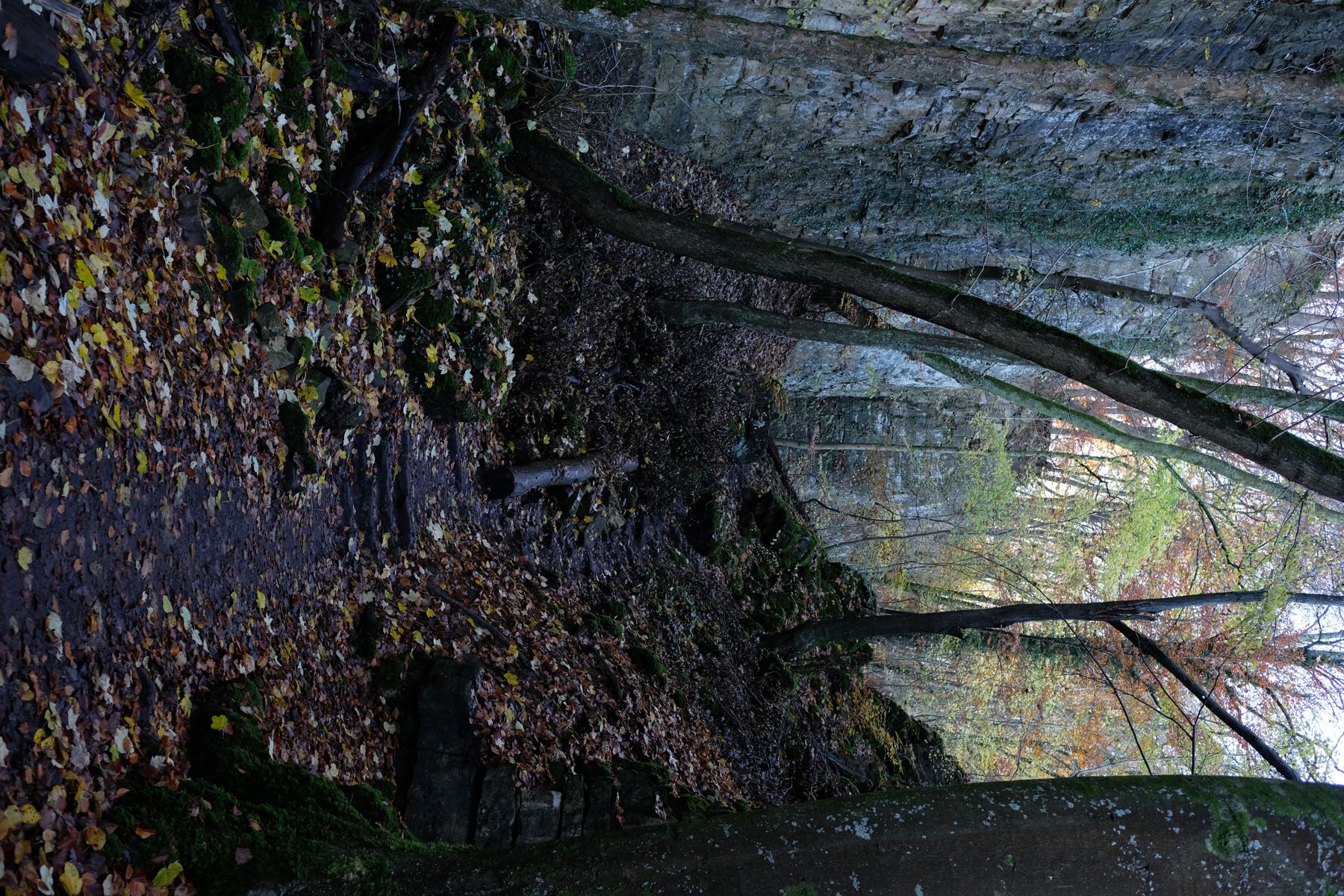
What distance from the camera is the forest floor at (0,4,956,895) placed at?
3.36 meters

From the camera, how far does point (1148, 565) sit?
18266mm

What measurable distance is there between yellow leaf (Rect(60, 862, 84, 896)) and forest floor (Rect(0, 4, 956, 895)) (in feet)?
0.06

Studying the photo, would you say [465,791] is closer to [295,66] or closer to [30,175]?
[30,175]

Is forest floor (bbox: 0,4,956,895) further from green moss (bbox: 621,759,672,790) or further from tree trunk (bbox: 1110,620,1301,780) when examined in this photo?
tree trunk (bbox: 1110,620,1301,780)

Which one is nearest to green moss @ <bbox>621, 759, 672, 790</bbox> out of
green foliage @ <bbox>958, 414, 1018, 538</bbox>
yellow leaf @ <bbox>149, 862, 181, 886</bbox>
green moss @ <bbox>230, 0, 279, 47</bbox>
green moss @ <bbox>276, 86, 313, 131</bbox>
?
yellow leaf @ <bbox>149, 862, 181, 886</bbox>

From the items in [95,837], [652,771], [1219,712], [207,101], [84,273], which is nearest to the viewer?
[95,837]

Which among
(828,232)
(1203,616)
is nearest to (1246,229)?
(828,232)

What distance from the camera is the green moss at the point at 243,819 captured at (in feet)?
10.4

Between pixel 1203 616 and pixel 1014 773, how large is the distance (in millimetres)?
10770

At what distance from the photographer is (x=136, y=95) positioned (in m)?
4.12

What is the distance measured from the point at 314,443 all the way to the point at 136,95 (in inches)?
84.9

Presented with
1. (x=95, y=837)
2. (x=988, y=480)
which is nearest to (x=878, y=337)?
(x=95, y=837)

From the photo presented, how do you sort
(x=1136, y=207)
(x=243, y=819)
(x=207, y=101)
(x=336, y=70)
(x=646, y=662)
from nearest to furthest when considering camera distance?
(x=243, y=819), (x=207, y=101), (x=336, y=70), (x=646, y=662), (x=1136, y=207)

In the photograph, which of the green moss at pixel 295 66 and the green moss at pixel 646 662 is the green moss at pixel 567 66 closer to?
the green moss at pixel 295 66
